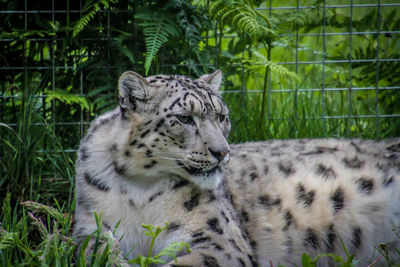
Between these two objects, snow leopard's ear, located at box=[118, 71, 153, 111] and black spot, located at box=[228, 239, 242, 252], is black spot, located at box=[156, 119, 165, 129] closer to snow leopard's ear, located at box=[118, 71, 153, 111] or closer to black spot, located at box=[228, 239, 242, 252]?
snow leopard's ear, located at box=[118, 71, 153, 111]

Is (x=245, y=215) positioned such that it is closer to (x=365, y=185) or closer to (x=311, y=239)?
(x=311, y=239)

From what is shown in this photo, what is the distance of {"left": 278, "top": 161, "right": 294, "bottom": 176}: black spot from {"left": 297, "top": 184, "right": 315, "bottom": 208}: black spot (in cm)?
19

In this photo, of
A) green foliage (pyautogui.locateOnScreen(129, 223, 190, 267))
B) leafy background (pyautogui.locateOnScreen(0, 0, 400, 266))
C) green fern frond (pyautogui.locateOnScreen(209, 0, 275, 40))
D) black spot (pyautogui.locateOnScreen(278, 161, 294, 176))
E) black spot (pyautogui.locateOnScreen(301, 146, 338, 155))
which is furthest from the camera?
leafy background (pyautogui.locateOnScreen(0, 0, 400, 266))

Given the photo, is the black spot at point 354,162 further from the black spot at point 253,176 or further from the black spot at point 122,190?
the black spot at point 122,190

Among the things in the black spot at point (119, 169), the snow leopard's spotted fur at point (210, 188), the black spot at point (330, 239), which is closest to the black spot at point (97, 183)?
the snow leopard's spotted fur at point (210, 188)

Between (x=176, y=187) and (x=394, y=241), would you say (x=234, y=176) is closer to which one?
(x=176, y=187)

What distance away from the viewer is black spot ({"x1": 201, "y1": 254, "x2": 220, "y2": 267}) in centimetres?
405

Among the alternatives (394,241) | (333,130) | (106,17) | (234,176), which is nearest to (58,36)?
(106,17)

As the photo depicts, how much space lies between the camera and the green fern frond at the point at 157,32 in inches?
226

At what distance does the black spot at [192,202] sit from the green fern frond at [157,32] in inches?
69.5

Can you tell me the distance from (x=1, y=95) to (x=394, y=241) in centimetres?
448

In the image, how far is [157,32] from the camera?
586 cm

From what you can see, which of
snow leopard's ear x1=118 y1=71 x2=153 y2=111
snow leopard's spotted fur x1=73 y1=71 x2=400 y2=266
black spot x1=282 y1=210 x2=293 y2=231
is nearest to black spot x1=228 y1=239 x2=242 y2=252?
snow leopard's spotted fur x1=73 y1=71 x2=400 y2=266

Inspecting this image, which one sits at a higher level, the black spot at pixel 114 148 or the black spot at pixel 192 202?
the black spot at pixel 114 148
